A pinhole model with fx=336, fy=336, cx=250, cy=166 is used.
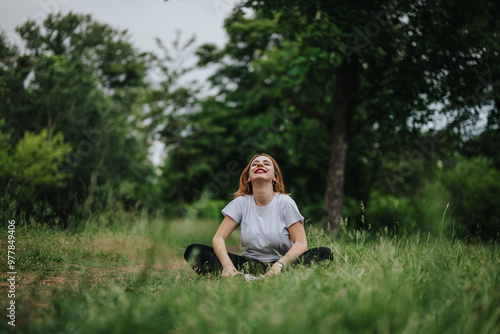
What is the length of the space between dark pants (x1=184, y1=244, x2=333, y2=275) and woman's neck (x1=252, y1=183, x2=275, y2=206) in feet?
1.92

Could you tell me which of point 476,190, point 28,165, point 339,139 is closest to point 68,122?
point 28,165

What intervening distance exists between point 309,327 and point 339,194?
6375mm

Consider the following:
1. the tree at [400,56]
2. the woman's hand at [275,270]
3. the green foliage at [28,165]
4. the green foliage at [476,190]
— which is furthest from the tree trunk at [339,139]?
the green foliage at [28,165]

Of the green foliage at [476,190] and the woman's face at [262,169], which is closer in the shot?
the woman's face at [262,169]

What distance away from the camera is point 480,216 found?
9.11m

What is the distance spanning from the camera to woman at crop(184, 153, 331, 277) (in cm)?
313

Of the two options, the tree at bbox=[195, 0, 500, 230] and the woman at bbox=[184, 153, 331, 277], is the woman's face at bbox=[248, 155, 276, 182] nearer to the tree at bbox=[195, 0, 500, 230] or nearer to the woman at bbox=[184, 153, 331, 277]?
the woman at bbox=[184, 153, 331, 277]

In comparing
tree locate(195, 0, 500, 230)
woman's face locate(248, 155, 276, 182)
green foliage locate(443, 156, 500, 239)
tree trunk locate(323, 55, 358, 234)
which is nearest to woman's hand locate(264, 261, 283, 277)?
woman's face locate(248, 155, 276, 182)

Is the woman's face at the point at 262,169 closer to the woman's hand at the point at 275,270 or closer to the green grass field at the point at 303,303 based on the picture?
the woman's hand at the point at 275,270

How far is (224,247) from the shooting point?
10.4 feet

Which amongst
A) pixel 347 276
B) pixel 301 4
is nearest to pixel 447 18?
pixel 301 4

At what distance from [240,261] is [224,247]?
0.89 ft

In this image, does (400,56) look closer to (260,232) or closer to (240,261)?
(260,232)

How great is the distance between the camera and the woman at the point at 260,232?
10.3ft
